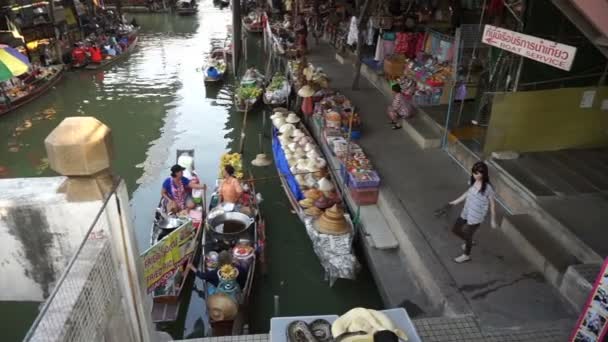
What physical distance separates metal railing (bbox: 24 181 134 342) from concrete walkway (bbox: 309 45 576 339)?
438 cm

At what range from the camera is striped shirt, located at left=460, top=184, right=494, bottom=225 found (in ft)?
19.4

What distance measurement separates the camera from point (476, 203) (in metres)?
5.98

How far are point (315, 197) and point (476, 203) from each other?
3.73 meters

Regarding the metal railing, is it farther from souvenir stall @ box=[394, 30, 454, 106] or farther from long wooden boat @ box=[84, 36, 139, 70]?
long wooden boat @ box=[84, 36, 139, 70]

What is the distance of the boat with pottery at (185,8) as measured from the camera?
1638 inches

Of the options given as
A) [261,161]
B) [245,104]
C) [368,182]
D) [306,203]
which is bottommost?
[261,161]

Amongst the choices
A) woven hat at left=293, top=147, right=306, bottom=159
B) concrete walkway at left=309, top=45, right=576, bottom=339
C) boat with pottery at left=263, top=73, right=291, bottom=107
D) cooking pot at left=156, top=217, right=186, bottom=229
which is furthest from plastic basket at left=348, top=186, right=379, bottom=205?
boat with pottery at left=263, top=73, right=291, bottom=107

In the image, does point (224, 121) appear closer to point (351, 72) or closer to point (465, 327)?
point (351, 72)

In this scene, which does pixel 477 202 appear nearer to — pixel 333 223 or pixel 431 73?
pixel 333 223

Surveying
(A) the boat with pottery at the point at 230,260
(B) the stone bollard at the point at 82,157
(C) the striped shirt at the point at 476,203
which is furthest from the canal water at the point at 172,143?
(C) the striped shirt at the point at 476,203

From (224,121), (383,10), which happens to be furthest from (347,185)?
(383,10)

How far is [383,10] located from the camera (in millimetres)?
16547

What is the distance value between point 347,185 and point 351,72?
364 inches

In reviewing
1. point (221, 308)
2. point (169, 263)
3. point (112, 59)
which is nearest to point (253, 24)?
point (112, 59)
